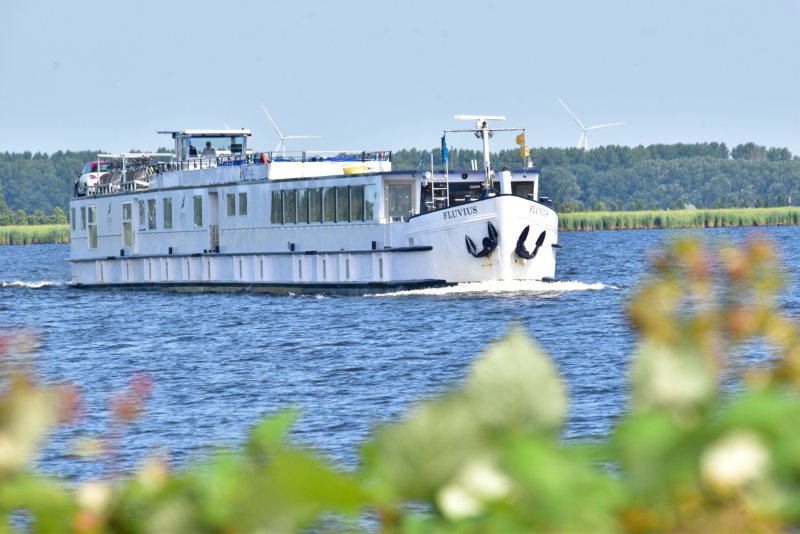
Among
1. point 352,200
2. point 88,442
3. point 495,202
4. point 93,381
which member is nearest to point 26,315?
point 352,200

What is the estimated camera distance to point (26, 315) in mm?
41344

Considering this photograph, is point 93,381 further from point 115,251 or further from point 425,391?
point 115,251

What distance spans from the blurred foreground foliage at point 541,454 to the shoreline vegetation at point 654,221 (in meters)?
116

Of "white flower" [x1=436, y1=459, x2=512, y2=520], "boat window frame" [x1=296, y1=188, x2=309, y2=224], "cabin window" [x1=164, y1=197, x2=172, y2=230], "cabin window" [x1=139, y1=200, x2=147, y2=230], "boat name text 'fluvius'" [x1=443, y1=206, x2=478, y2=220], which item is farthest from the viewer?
"cabin window" [x1=139, y1=200, x2=147, y2=230]

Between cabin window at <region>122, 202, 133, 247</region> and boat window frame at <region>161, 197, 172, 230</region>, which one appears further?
cabin window at <region>122, 202, 133, 247</region>

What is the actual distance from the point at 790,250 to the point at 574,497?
266 ft

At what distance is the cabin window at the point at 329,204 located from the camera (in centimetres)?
4122

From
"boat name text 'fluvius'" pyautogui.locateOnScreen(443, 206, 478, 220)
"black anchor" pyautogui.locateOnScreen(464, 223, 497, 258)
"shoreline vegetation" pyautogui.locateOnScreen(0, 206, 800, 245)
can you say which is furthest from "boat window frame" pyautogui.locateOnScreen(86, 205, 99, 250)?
"shoreline vegetation" pyautogui.locateOnScreen(0, 206, 800, 245)

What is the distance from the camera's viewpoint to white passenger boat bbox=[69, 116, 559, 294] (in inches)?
1452

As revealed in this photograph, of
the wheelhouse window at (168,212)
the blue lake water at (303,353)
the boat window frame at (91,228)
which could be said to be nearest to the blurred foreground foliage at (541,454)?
the blue lake water at (303,353)

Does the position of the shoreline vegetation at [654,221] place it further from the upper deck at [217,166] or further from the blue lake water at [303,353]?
the blue lake water at [303,353]

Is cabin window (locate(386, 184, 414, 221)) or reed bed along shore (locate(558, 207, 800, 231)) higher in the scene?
cabin window (locate(386, 184, 414, 221))

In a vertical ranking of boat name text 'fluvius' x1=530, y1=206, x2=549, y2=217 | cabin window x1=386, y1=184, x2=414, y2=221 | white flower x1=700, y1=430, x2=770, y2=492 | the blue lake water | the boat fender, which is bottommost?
the blue lake water

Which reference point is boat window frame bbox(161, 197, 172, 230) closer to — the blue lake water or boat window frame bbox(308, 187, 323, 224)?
the blue lake water
